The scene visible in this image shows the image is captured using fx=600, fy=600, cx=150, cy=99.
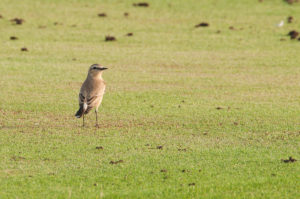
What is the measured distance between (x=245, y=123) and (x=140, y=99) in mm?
3211

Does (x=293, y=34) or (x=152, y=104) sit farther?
(x=293, y=34)

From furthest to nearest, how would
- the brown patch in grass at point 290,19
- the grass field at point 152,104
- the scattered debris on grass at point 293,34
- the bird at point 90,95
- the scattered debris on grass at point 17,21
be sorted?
the brown patch in grass at point 290,19, the scattered debris on grass at point 17,21, the scattered debris on grass at point 293,34, the bird at point 90,95, the grass field at point 152,104

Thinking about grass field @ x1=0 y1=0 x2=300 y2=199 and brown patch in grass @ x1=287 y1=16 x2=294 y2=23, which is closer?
grass field @ x1=0 y1=0 x2=300 y2=199

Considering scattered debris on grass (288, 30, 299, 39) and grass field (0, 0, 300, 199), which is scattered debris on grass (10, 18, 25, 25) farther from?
scattered debris on grass (288, 30, 299, 39)

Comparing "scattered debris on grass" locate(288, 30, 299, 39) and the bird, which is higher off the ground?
the bird

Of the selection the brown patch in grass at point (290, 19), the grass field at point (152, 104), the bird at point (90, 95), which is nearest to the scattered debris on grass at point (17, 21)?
the grass field at point (152, 104)

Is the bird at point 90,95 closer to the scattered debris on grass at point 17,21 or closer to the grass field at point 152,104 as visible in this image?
the grass field at point 152,104

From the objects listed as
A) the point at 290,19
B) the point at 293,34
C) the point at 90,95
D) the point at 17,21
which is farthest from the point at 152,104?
the point at 290,19

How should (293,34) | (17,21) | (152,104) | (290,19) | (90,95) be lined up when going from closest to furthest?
(90,95) < (152,104) < (293,34) < (17,21) < (290,19)

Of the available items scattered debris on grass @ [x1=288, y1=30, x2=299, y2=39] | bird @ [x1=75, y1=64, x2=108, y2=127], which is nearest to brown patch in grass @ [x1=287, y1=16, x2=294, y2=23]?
scattered debris on grass @ [x1=288, y1=30, x2=299, y2=39]

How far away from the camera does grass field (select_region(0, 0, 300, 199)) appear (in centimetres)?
841

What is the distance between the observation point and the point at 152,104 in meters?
13.8

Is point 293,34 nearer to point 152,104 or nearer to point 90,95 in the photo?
point 152,104

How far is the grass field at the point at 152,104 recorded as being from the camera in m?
8.41
